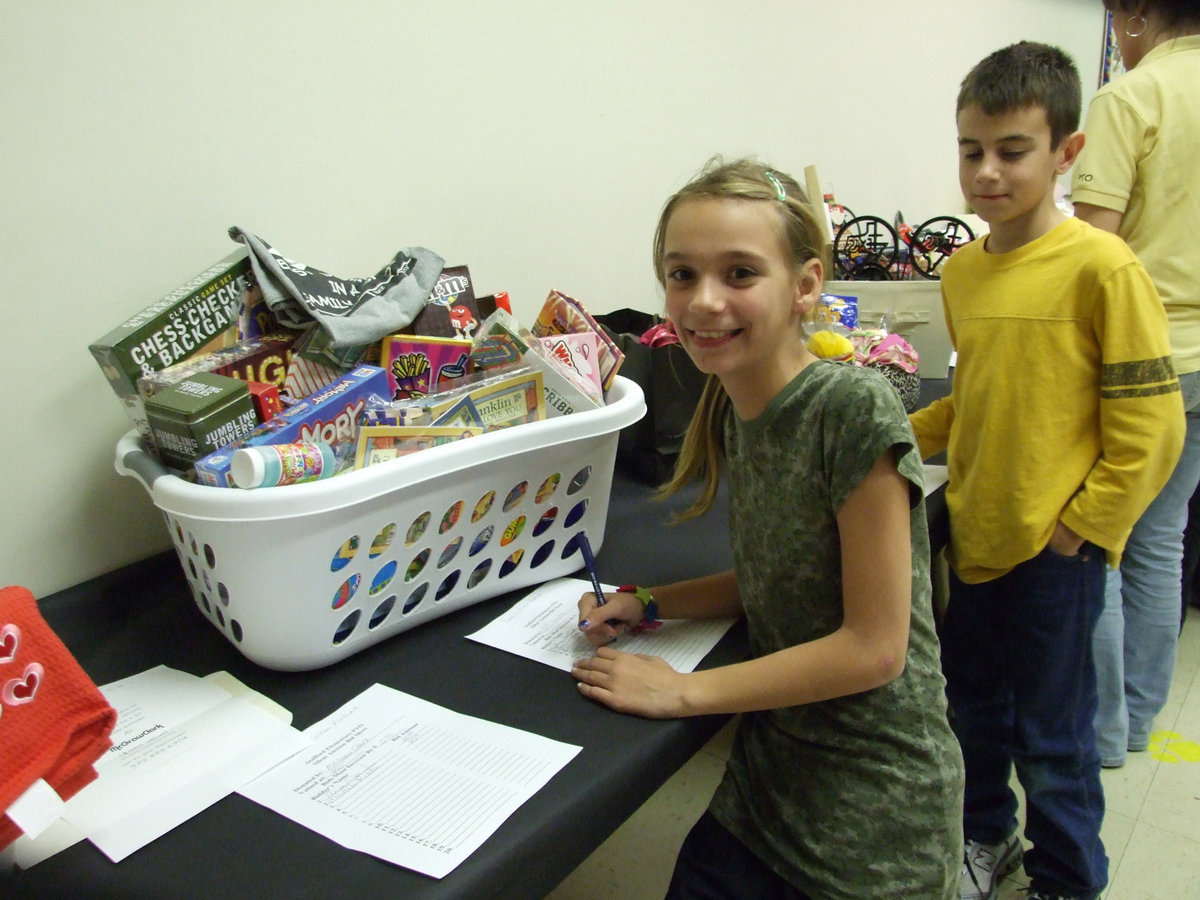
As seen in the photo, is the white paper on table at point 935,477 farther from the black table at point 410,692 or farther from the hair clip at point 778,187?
the hair clip at point 778,187

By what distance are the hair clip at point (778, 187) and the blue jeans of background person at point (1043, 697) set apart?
653 millimetres

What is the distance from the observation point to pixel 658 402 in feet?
3.83

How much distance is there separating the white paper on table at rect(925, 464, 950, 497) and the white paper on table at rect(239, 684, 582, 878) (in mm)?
764

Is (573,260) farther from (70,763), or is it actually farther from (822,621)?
(70,763)

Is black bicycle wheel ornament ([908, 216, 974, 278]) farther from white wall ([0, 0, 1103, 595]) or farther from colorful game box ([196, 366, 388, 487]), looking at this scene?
colorful game box ([196, 366, 388, 487])

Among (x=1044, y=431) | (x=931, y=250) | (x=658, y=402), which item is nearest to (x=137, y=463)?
(x=658, y=402)

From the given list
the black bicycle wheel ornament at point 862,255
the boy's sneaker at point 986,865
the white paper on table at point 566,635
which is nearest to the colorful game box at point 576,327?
the white paper on table at point 566,635

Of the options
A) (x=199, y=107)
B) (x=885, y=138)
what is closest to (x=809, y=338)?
(x=199, y=107)

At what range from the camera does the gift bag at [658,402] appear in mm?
1161

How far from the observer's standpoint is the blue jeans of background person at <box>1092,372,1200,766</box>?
4.44ft

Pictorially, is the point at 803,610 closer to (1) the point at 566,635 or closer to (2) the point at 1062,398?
(1) the point at 566,635

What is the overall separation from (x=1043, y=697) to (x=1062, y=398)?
17.1 inches

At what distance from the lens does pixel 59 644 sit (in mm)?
559

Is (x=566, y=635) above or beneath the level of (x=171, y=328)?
beneath
